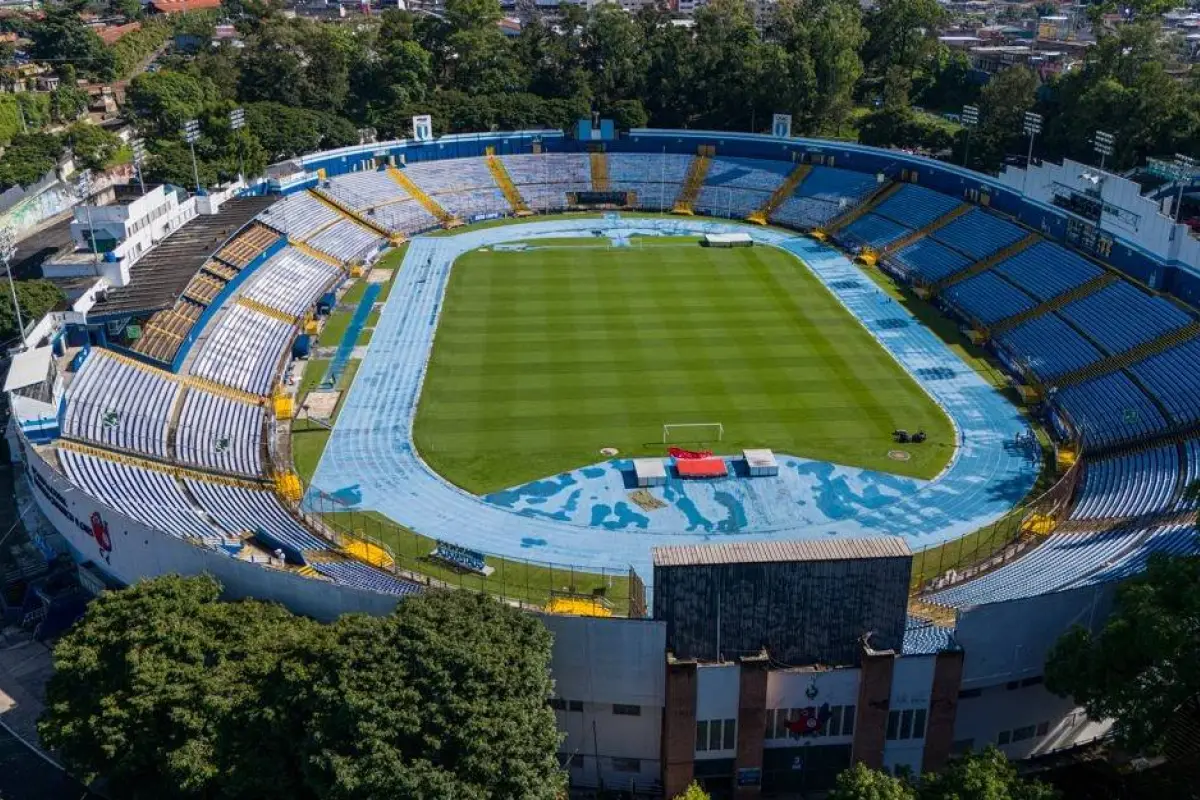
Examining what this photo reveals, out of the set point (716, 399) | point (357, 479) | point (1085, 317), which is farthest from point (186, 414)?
point (1085, 317)

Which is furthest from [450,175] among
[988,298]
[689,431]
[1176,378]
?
[1176,378]

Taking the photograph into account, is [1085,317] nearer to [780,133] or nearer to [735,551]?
[735,551]

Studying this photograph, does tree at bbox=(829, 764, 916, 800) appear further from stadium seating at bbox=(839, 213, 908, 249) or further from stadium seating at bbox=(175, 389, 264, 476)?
stadium seating at bbox=(839, 213, 908, 249)

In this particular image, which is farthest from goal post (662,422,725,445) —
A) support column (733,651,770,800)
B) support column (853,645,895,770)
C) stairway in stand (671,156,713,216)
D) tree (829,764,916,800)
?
stairway in stand (671,156,713,216)

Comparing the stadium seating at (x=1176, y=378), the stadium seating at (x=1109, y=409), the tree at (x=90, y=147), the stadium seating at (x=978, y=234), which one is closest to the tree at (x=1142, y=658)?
the stadium seating at (x=1109, y=409)

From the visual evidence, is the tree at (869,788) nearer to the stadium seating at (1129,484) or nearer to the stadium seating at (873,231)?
the stadium seating at (1129,484)

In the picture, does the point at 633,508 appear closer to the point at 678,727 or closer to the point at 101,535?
the point at 678,727
